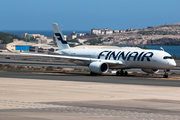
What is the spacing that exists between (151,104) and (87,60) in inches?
1226

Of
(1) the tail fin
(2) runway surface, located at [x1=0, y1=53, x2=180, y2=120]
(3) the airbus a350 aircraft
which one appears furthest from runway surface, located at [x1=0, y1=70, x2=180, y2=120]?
(1) the tail fin

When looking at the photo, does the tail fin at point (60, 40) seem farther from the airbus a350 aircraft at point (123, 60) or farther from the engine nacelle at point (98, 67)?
the engine nacelle at point (98, 67)

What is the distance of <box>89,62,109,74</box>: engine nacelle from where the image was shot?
5127 cm

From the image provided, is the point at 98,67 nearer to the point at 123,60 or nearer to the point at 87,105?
the point at 123,60

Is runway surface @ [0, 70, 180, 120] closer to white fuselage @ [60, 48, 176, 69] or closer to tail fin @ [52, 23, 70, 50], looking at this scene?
white fuselage @ [60, 48, 176, 69]

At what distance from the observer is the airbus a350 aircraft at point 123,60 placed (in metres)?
48.9

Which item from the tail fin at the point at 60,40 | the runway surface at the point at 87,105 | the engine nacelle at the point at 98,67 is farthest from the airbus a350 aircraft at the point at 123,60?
the runway surface at the point at 87,105

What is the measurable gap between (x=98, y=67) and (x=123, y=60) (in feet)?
13.0

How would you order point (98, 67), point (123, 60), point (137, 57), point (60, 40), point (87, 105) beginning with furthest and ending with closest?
point (60, 40) → point (123, 60) → point (98, 67) → point (137, 57) → point (87, 105)

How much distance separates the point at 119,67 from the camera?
53.0 m

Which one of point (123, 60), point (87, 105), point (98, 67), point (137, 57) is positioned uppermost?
point (137, 57)

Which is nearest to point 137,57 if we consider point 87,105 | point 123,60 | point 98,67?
point 123,60

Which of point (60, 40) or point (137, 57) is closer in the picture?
point (137, 57)

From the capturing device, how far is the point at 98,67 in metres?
51.2
